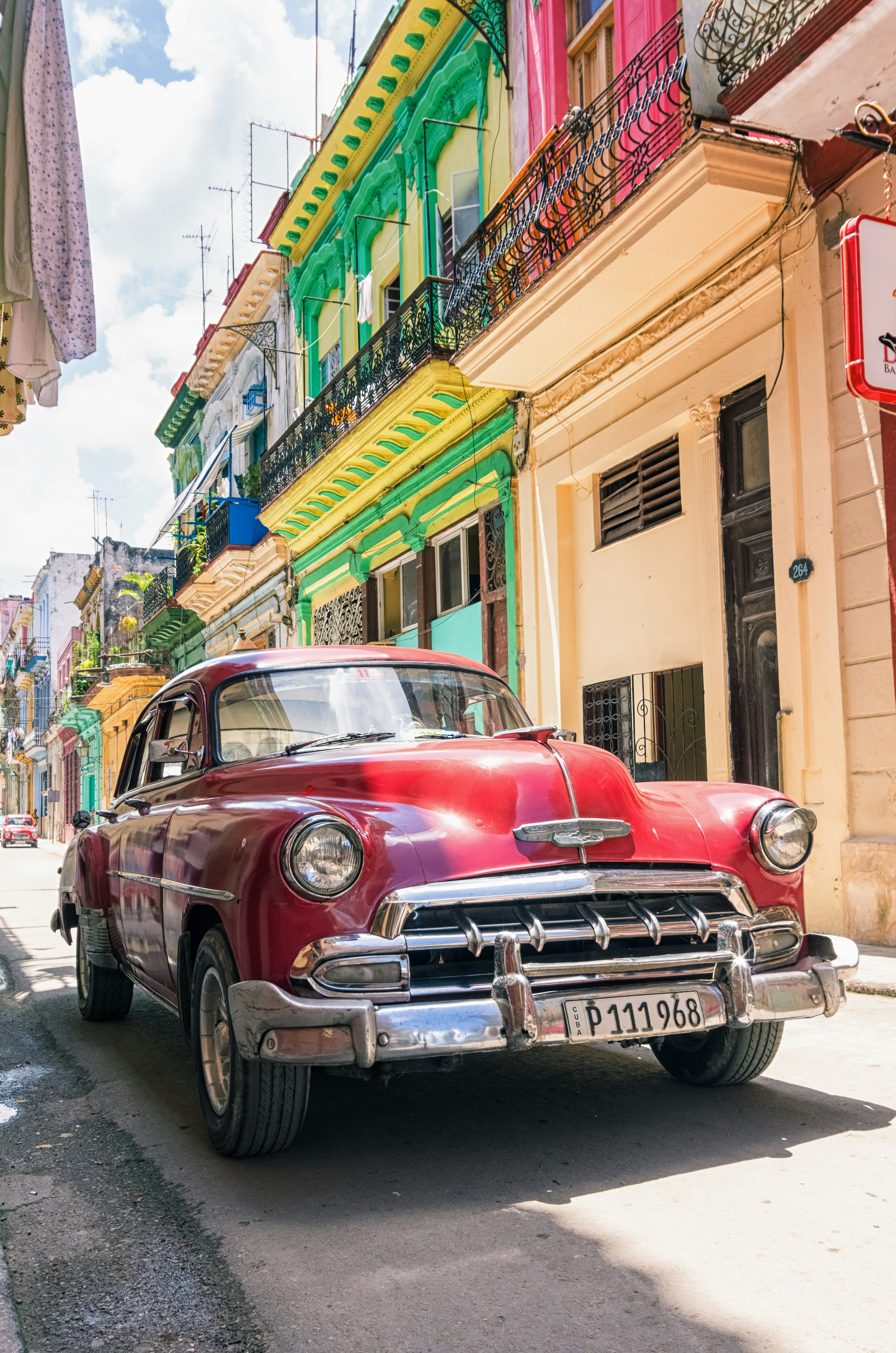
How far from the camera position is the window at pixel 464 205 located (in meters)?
14.1

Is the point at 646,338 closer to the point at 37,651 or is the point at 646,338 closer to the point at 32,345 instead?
the point at 32,345

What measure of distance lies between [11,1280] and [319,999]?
0.97 metres

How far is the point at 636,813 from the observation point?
3.75 meters

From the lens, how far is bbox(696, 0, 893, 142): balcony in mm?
7074

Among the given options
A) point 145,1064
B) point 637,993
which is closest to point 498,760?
point 637,993

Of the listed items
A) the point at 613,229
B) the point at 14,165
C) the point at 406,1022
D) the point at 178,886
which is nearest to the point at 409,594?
the point at 613,229

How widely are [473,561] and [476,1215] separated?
38.4 ft

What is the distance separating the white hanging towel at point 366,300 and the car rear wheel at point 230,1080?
14534 mm

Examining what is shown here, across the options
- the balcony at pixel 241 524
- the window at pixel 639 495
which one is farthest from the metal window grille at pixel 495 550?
the balcony at pixel 241 524

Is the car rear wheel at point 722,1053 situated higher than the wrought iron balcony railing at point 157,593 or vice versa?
the wrought iron balcony railing at point 157,593

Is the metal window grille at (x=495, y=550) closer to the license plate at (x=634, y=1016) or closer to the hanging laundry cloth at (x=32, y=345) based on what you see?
the hanging laundry cloth at (x=32, y=345)

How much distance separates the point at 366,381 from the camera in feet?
50.2

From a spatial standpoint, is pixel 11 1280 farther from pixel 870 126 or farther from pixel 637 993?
pixel 870 126

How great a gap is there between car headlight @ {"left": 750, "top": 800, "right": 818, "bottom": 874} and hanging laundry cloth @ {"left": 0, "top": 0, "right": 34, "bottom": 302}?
14.6 feet
